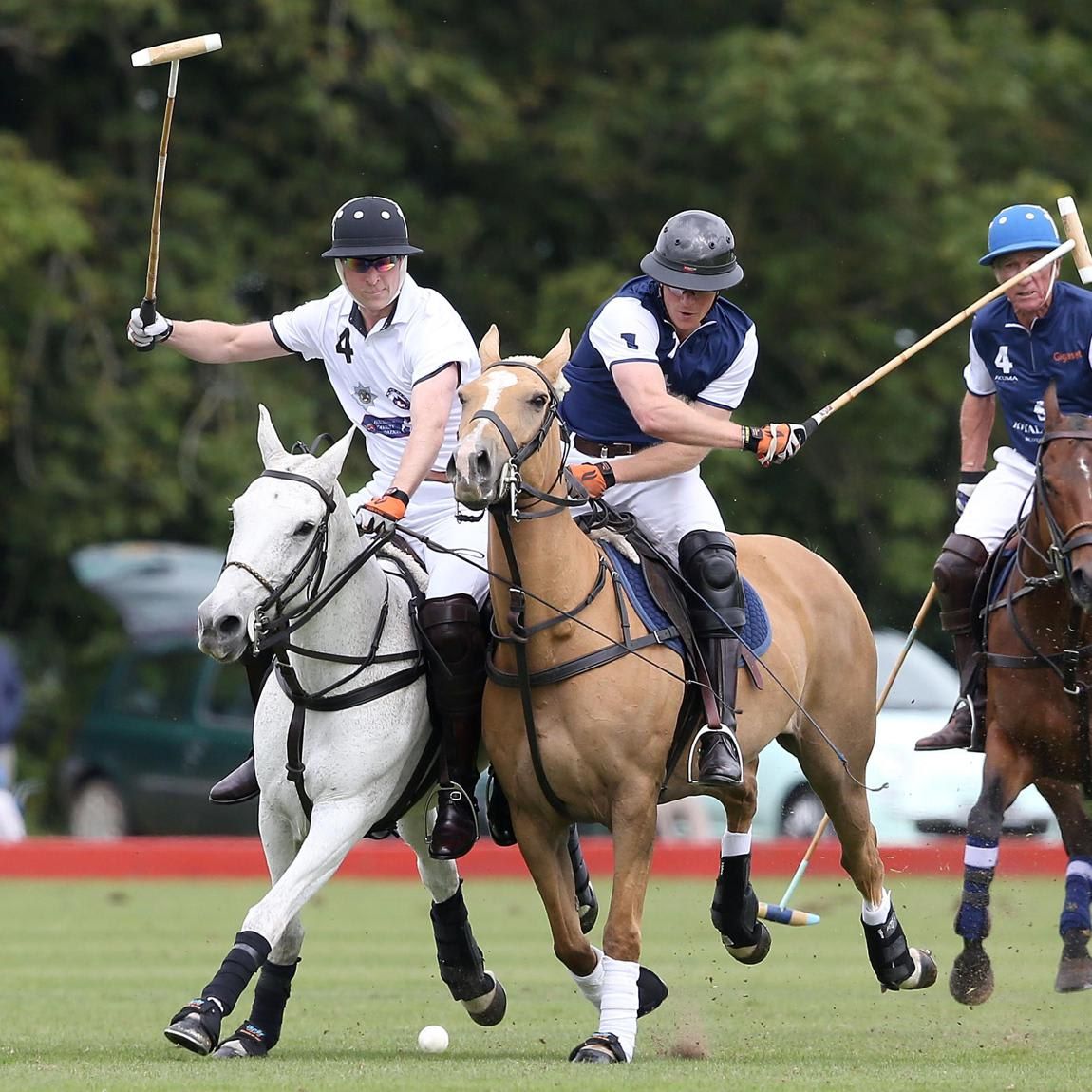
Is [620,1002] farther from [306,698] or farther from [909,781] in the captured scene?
[909,781]

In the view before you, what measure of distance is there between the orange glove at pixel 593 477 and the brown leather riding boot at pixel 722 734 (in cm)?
63

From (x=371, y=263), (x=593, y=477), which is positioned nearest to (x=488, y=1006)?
(x=593, y=477)

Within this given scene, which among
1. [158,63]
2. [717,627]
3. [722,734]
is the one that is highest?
[158,63]

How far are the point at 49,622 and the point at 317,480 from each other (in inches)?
567

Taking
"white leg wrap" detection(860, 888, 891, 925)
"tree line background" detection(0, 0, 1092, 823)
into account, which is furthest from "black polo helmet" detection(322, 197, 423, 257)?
"tree line background" detection(0, 0, 1092, 823)

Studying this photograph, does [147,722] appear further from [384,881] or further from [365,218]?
[365,218]

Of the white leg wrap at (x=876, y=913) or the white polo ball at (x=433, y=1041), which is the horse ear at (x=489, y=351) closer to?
the white polo ball at (x=433, y=1041)

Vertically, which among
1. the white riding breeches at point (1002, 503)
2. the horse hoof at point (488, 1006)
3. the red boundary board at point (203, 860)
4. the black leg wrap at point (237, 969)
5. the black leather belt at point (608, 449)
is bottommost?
the red boundary board at point (203, 860)

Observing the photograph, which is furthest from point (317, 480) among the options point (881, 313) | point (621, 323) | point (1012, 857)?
point (881, 313)

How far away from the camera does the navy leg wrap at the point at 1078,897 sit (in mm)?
8820

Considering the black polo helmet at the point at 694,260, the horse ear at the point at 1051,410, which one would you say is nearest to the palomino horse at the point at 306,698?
the black polo helmet at the point at 694,260

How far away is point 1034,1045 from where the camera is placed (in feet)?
26.2

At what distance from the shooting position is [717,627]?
7.91 metres

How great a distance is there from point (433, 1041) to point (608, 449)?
2.15 metres
